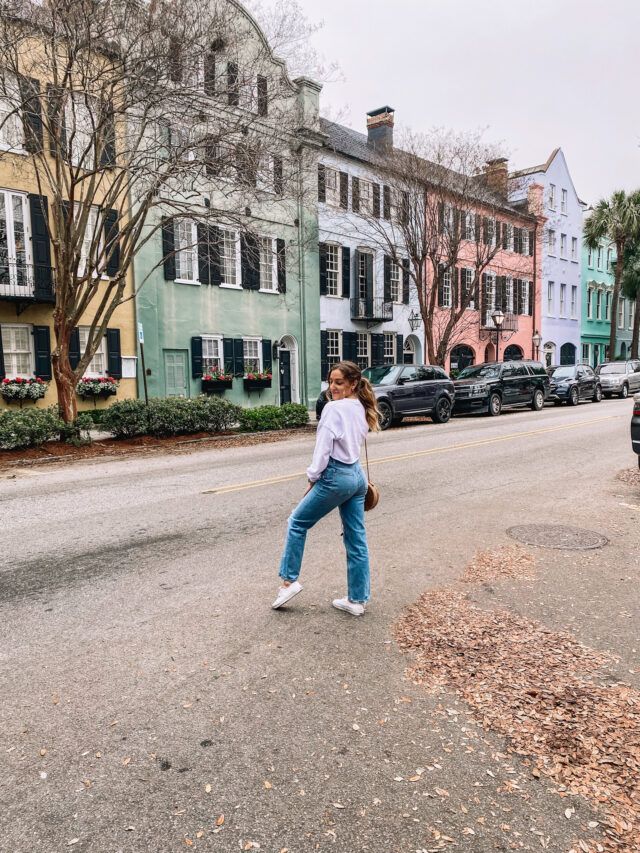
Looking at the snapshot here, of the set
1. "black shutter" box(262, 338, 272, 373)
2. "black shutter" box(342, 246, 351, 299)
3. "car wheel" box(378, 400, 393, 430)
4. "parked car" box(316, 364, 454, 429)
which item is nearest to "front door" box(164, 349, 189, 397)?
"black shutter" box(262, 338, 272, 373)

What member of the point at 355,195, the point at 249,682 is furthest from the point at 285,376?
the point at 249,682

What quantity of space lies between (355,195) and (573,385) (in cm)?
1228

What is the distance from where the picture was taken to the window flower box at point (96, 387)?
62.6 feet

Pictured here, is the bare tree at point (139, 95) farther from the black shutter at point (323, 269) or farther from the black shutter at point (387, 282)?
the black shutter at point (387, 282)

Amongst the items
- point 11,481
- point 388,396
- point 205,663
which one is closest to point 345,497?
point 205,663

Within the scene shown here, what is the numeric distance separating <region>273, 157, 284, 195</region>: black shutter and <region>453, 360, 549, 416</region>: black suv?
403 inches

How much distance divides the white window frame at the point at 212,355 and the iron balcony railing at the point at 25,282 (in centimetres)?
588

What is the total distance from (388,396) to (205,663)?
15.2m

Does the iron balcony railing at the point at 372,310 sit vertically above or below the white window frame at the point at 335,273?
below

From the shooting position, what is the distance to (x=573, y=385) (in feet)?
88.7

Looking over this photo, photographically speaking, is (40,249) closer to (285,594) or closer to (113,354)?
(113,354)

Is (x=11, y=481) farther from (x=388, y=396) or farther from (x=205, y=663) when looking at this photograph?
(x=388, y=396)

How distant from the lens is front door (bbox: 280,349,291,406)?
2571cm

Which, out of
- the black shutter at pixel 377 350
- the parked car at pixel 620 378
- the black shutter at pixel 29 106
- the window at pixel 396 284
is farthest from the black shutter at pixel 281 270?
the parked car at pixel 620 378
